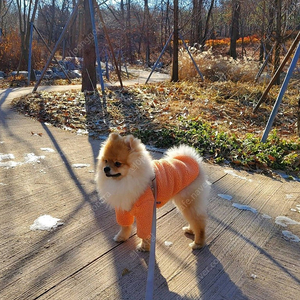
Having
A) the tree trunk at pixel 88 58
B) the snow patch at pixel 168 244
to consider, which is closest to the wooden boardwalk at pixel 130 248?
the snow patch at pixel 168 244

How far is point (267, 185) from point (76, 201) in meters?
2.55

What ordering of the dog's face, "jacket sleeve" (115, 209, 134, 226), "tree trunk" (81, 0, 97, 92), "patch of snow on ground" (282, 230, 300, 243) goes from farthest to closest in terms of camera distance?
"tree trunk" (81, 0, 97, 92)
"patch of snow on ground" (282, 230, 300, 243)
"jacket sleeve" (115, 209, 134, 226)
the dog's face

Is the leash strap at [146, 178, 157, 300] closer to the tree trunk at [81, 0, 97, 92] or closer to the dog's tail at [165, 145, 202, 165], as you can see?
the dog's tail at [165, 145, 202, 165]

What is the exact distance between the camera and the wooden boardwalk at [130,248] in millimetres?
2160

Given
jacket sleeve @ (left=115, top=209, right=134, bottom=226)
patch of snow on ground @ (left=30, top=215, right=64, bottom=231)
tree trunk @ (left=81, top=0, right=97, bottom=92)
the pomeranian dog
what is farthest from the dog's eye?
tree trunk @ (left=81, top=0, right=97, bottom=92)

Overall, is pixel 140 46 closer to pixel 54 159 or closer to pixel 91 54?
pixel 91 54

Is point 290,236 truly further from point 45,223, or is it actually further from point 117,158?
point 45,223

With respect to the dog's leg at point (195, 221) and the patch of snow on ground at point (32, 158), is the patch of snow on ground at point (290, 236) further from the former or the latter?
the patch of snow on ground at point (32, 158)

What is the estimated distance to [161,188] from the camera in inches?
99.3

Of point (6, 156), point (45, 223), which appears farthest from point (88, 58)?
point (45, 223)

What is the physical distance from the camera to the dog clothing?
2.43m

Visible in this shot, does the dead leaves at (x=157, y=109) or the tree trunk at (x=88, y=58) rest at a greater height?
the tree trunk at (x=88, y=58)

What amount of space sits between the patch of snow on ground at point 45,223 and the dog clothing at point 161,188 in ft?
2.37

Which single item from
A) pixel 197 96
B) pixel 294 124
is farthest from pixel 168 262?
pixel 197 96
